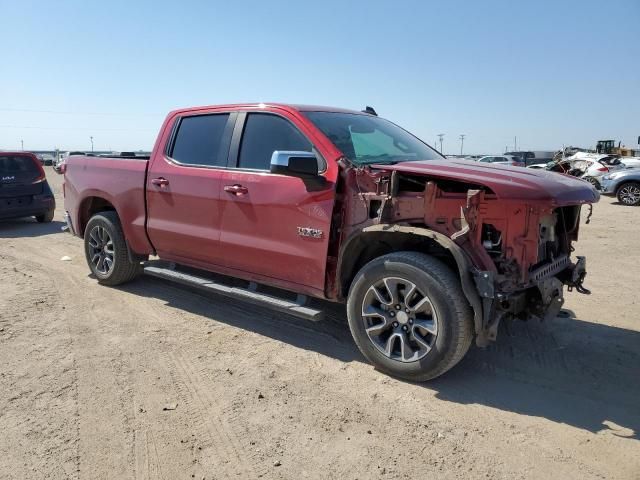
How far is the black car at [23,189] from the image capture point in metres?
10.6

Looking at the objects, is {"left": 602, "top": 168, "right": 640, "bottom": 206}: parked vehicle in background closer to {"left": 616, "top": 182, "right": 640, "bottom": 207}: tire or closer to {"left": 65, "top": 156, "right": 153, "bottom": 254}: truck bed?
{"left": 616, "top": 182, "right": 640, "bottom": 207}: tire

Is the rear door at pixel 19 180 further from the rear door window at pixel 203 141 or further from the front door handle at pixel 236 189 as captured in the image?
the front door handle at pixel 236 189

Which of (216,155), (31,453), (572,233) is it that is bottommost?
(31,453)

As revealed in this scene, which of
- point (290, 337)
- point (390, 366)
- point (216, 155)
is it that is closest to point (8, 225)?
point (216, 155)

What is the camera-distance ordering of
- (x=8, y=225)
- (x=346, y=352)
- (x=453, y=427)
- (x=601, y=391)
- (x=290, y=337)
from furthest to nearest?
(x=8, y=225), (x=290, y=337), (x=346, y=352), (x=601, y=391), (x=453, y=427)

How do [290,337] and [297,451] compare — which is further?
[290,337]

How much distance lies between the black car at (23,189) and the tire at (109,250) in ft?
18.7

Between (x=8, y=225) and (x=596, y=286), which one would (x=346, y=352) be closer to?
(x=596, y=286)

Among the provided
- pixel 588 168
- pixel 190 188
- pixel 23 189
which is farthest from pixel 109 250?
pixel 588 168

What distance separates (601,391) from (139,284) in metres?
5.03

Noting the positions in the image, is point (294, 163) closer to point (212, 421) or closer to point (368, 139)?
point (368, 139)

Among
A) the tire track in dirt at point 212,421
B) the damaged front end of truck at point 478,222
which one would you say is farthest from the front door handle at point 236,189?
the tire track in dirt at point 212,421

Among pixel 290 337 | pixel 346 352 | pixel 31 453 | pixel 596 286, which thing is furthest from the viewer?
pixel 596 286

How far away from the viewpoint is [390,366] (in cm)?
370
